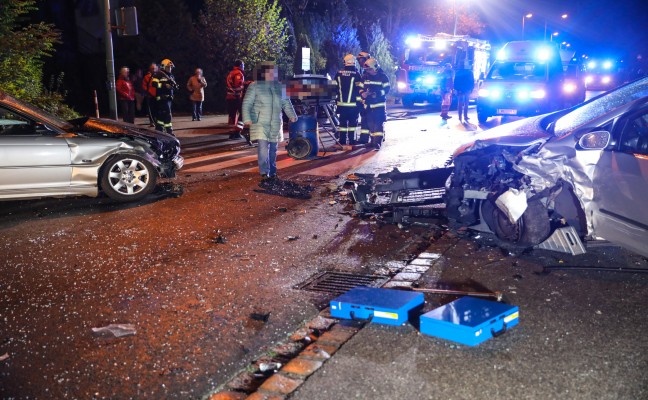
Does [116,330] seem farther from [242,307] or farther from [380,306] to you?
[380,306]

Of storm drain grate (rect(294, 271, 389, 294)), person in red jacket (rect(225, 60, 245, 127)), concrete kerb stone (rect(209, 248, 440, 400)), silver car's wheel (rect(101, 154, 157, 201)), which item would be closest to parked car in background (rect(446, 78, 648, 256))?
storm drain grate (rect(294, 271, 389, 294))

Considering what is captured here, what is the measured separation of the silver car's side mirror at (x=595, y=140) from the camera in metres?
4.96

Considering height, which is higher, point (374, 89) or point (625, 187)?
point (374, 89)

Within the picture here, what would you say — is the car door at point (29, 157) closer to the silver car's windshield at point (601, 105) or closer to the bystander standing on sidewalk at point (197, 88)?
the silver car's windshield at point (601, 105)

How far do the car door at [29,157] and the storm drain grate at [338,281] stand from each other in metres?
4.15

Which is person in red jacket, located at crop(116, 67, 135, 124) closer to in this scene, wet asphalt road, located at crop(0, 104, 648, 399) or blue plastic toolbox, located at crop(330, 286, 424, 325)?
wet asphalt road, located at crop(0, 104, 648, 399)

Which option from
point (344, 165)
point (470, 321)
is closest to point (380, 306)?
point (470, 321)

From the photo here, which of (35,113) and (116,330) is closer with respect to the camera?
(116,330)

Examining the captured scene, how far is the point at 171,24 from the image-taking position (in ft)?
79.4

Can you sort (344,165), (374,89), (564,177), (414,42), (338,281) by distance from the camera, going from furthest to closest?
1. (414,42)
2. (374,89)
3. (344,165)
4. (564,177)
5. (338,281)

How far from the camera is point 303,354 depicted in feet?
11.7

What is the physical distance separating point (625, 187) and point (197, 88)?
16.1 metres

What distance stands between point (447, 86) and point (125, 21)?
11295 mm

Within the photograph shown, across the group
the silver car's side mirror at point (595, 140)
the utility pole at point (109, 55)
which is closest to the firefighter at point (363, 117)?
the utility pole at point (109, 55)
